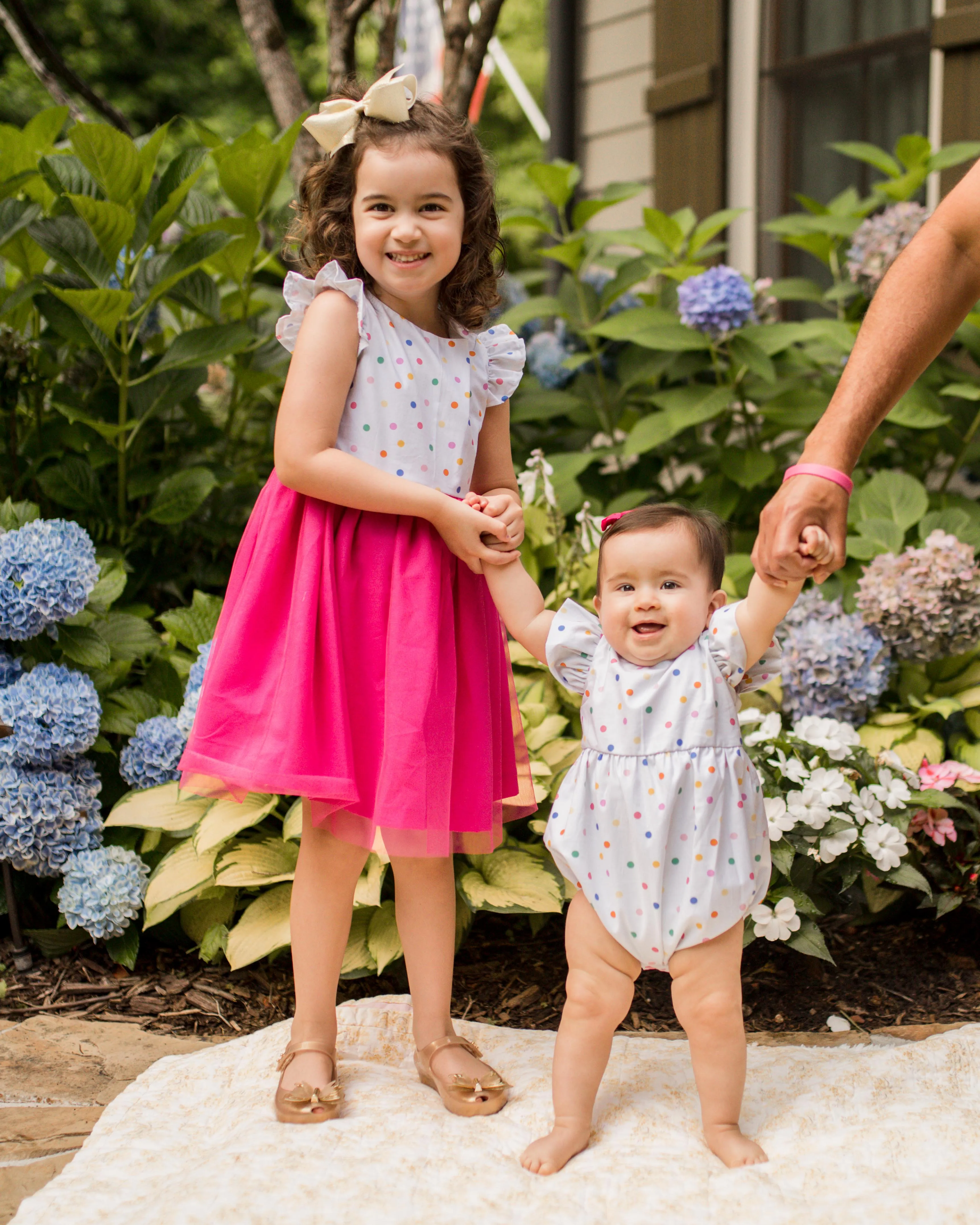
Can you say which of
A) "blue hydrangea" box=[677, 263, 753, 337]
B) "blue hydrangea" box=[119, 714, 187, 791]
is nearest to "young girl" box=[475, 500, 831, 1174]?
"blue hydrangea" box=[119, 714, 187, 791]

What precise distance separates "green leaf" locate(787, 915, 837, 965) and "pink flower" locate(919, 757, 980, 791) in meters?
0.44

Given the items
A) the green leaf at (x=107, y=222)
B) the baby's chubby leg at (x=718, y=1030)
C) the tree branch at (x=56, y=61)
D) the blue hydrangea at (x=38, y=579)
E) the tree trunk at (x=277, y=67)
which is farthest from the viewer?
the tree branch at (x=56, y=61)

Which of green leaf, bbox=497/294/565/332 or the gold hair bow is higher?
green leaf, bbox=497/294/565/332

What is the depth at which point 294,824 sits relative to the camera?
2176mm

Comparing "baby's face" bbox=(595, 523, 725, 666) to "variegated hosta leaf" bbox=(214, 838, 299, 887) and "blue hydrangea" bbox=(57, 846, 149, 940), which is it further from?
"blue hydrangea" bbox=(57, 846, 149, 940)

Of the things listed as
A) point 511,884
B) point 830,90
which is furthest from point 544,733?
point 830,90

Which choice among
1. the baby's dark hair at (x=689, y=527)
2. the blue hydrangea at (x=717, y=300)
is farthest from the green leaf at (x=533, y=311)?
the baby's dark hair at (x=689, y=527)

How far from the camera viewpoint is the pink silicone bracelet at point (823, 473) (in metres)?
1.46

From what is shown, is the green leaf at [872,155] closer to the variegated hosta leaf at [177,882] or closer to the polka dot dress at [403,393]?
the polka dot dress at [403,393]

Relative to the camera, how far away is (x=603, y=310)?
3.49 meters

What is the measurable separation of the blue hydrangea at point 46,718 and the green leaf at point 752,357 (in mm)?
1911

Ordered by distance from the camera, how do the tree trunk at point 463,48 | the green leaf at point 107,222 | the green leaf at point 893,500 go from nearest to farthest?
the green leaf at point 107,222 < the green leaf at point 893,500 < the tree trunk at point 463,48

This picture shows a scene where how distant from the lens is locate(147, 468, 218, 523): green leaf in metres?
2.76

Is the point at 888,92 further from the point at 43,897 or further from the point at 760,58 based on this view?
the point at 43,897
